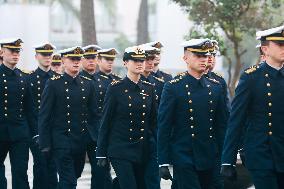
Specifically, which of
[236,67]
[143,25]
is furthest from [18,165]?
[143,25]

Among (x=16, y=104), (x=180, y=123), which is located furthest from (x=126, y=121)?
(x=16, y=104)

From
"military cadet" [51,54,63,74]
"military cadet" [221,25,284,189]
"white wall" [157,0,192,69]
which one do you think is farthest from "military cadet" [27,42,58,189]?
"white wall" [157,0,192,69]

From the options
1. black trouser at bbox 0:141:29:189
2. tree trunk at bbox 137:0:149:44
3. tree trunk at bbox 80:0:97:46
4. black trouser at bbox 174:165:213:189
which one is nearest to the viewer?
black trouser at bbox 174:165:213:189

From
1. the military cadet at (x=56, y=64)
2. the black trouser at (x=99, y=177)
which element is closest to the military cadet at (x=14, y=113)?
the black trouser at (x=99, y=177)

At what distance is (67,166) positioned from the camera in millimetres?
12461

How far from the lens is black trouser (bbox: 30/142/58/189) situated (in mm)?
14289

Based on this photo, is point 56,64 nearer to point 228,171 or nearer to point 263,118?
point 228,171

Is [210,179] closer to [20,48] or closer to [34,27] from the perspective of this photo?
[20,48]

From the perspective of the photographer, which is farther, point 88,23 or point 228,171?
point 88,23

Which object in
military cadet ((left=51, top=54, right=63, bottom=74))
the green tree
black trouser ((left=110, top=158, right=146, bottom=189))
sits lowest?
black trouser ((left=110, top=158, right=146, bottom=189))

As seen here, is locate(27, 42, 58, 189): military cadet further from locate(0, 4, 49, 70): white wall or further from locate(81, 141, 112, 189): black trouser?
locate(0, 4, 49, 70): white wall

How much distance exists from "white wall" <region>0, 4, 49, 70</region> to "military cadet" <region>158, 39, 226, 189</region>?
33744mm

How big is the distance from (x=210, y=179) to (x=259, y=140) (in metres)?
1.41

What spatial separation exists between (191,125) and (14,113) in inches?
170
